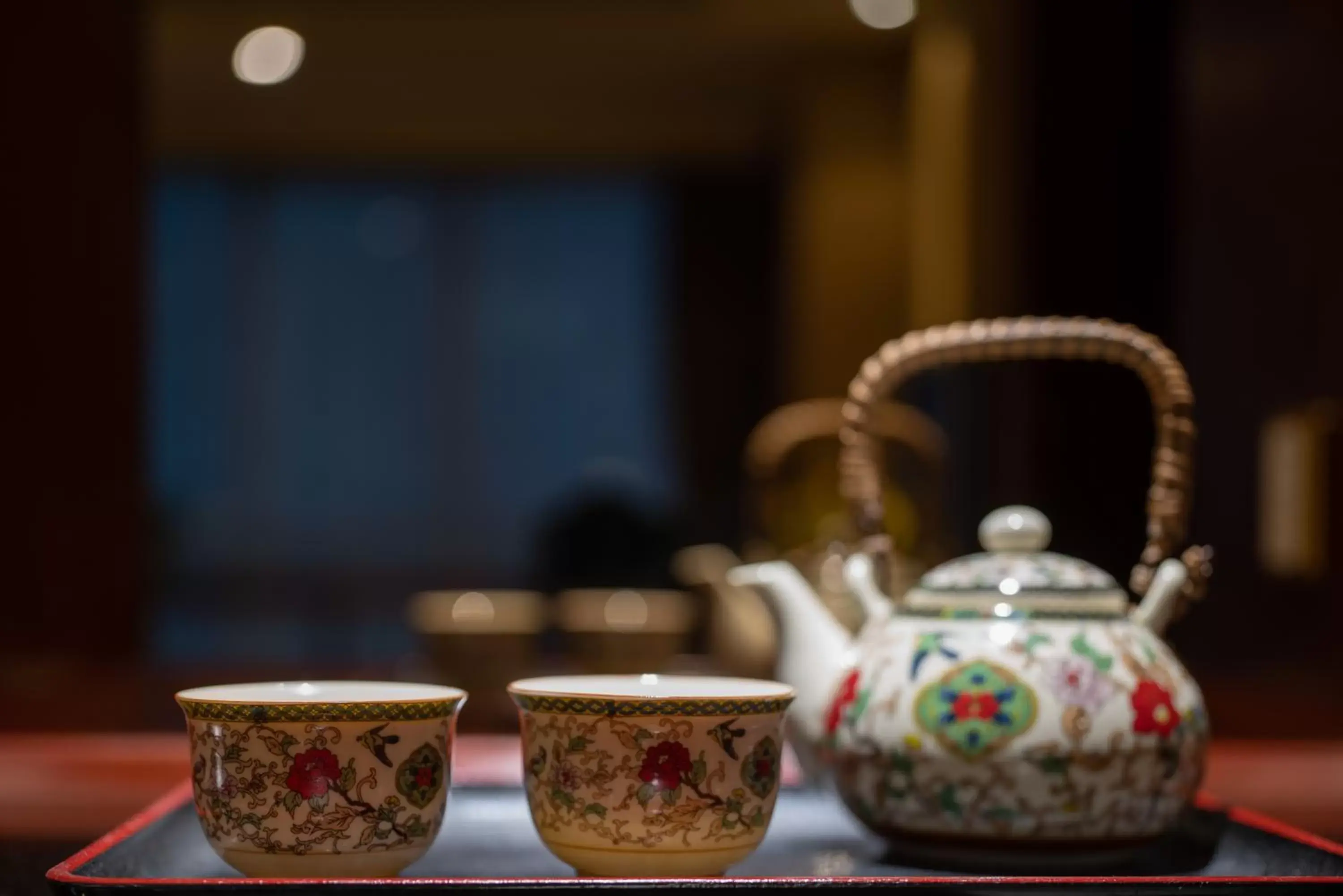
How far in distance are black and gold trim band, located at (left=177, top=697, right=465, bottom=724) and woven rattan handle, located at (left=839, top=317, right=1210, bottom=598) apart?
290 mm

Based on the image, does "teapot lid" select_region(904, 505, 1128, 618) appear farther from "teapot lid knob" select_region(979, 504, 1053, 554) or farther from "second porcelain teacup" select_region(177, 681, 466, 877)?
"second porcelain teacup" select_region(177, 681, 466, 877)

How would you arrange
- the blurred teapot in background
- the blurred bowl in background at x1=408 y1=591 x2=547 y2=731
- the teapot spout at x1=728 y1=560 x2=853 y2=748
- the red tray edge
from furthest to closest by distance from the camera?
the blurred bowl in background at x1=408 y1=591 x2=547 y2=731 < the blurred teapot in background < the teapot spout at x1=728 y1=560 x2=853 y2=748 < the red tray edge

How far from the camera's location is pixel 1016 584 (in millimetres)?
733

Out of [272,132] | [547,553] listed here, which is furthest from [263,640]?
[272,132]

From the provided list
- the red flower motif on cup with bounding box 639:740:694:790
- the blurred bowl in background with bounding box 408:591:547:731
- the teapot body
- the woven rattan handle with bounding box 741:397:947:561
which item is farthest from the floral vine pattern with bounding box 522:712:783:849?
the blurred bowl in background with bounding box 408:591:547:731

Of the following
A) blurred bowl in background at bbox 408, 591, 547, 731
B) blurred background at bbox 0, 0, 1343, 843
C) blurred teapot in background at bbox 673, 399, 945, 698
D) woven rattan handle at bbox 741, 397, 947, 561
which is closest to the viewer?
blurred teapot in background at bbox 673, 399, 945, 698

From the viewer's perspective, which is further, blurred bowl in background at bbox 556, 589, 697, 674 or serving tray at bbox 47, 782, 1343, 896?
blurred bowl in background at bbox 556, 589, 697, 674

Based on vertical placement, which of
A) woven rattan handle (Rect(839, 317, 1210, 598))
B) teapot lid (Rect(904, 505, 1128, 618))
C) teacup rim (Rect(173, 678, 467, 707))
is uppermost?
woven rattan handle (Rect(839, 317, 1210, 598))

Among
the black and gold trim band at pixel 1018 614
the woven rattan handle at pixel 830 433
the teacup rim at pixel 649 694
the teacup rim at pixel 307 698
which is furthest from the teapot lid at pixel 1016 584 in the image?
the woven rattan handle at pixel 830 433

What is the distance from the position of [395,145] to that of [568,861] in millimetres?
3409

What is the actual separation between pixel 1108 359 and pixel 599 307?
330 centimetres

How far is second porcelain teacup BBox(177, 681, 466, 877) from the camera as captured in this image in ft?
1.95

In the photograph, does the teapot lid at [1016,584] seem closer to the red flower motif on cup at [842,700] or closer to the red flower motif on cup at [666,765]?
the red flower motif on cup at [842,700]

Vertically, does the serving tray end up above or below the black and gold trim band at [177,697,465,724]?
below
